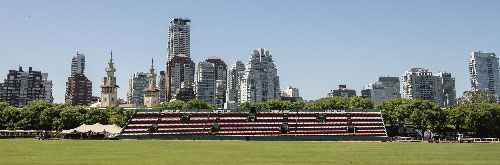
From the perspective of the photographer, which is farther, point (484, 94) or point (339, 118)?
point (484, 94)

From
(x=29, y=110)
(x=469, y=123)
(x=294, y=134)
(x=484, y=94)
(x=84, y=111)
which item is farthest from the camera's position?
(x=484, y=94)

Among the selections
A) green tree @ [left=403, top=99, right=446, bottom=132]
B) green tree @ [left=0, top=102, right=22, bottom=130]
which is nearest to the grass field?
green tree @ [left=403, top=99, right=446, bottom=132]

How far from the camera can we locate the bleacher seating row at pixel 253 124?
274 ft

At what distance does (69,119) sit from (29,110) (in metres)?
8.51

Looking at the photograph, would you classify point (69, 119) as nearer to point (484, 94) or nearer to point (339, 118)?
point (339, 118)

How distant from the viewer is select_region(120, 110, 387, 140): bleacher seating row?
83.6m

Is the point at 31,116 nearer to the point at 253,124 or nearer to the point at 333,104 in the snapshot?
the point at 253,124

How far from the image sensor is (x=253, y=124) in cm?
8869

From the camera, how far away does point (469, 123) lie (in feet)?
311

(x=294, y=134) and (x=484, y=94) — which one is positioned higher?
(x=484, y=94)

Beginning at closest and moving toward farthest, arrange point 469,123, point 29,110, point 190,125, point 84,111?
point 190,125 < point 469,123 < point 29,110 < point 84,111

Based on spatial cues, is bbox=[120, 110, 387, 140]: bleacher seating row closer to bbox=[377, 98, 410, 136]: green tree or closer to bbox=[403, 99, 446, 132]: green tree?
bbox=[377, 98, 410, 136]: green tree

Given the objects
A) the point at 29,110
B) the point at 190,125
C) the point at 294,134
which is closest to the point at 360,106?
the point at 294,134

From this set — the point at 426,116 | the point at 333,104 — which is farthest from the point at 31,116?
Answer: the point at 426,116
